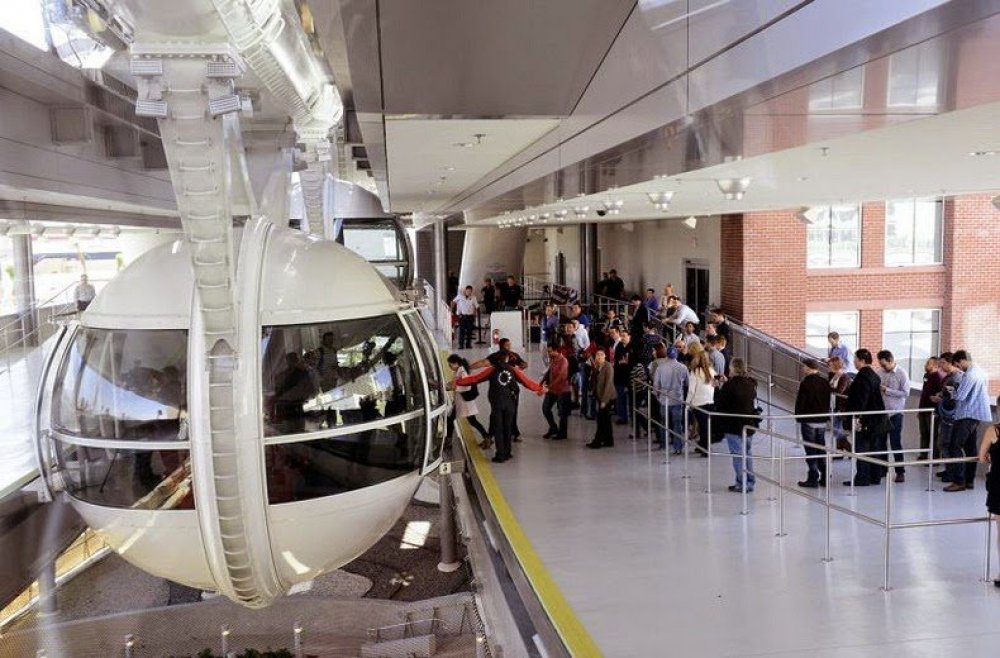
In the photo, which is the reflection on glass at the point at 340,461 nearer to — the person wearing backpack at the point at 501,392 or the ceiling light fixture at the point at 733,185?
the person wearing backpack at the point at 501,392

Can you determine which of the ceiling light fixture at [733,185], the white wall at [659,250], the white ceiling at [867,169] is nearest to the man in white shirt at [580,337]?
the white ceiling at [867,169]

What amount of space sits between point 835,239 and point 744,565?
16.8 meters

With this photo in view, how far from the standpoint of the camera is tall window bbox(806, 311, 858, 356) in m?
23.2

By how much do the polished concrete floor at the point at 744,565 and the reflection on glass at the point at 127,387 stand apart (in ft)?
11.0

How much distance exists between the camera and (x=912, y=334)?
23.9 meters

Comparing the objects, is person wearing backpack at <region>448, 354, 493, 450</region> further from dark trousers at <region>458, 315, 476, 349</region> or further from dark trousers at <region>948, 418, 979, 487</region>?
dark trousers at <region>458, 315, 476, 349</region>

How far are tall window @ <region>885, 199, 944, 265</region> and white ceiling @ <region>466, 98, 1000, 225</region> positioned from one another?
6.16 metres

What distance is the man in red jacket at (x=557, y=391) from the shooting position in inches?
502

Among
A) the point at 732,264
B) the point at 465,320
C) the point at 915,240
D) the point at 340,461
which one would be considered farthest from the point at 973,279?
the point at 340,461

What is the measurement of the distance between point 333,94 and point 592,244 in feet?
96.1

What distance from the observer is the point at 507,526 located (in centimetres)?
930

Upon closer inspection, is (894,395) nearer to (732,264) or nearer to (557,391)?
(557,391)

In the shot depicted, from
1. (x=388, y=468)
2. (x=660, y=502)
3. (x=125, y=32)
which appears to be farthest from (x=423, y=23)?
(x=660, y=502)

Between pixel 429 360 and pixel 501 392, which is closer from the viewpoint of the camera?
pixel 429 360
